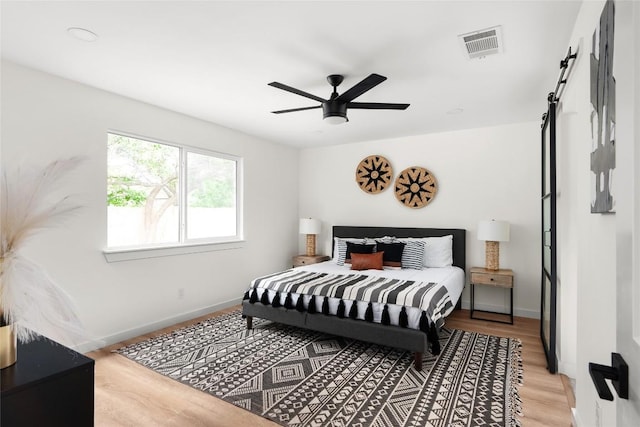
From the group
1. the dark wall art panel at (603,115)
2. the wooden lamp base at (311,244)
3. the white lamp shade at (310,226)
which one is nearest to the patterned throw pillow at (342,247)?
the white lamp shade at (310,226)

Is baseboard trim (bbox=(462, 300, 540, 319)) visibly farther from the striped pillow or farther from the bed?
the striped pillow

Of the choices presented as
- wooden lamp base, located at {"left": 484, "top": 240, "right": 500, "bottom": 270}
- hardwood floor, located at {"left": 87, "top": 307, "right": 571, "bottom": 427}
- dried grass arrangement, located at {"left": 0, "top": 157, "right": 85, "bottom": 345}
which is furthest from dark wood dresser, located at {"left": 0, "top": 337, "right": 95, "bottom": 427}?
wooden lamp base, located at {"left": 484, "top": 240, "right": 500, "bottom": 270}

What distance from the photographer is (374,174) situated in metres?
5.38

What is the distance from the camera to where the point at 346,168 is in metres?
5.70

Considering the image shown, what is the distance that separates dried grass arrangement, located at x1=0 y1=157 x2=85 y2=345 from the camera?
104cm

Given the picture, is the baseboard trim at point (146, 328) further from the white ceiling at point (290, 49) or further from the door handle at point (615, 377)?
the door handle at point (615, 377)

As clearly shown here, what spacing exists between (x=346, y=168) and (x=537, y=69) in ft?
10.6

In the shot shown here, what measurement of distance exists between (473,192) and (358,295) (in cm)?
251

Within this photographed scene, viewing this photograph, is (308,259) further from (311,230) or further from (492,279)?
(492,279)

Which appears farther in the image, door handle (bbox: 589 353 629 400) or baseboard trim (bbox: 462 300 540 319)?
baseboard trim (bbox: 462 300 540 319)

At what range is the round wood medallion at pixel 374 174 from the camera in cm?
529

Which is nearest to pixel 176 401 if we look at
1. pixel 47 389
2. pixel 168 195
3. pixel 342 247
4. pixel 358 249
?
pixel 47 389

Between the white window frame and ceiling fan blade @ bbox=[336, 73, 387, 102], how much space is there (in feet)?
7.60

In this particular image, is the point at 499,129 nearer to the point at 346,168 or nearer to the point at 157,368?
the point at 346,168
